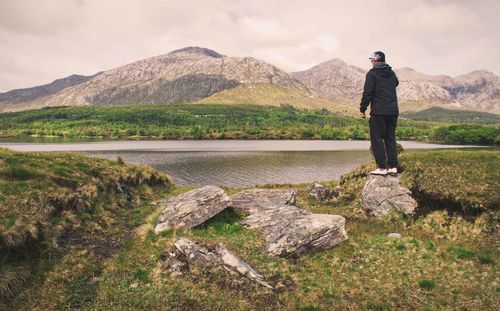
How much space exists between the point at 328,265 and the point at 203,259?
4970mm

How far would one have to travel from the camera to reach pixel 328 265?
1442 cm

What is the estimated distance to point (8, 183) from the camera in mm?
17500

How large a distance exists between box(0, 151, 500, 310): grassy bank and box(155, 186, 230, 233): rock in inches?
24.0

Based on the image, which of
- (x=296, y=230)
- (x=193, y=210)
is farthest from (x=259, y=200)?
(x=296, y=230)

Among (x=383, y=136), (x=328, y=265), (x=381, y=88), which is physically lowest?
(x=328, y=265)

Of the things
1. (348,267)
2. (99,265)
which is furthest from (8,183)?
(348,267)

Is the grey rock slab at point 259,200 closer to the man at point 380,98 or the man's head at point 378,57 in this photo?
the man at point 380,98

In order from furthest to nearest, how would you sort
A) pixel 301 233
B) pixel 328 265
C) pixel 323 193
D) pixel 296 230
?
pixel 323 193 → pixel 296 230 → pixel 301 233 → pixel 328 265

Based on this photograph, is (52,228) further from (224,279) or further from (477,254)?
(477,254)

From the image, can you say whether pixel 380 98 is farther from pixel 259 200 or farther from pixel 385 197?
pixel 259 200

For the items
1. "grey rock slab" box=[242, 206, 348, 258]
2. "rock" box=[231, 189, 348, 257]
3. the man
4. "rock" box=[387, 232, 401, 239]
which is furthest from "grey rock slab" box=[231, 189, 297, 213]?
"rock" box=[387, 232, 401, 239]

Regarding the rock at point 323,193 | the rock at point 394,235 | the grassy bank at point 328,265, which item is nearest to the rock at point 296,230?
the grassy bank at point 328,265

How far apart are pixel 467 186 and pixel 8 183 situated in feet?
77.2

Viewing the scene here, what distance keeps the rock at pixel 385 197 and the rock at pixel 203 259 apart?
1051cm
